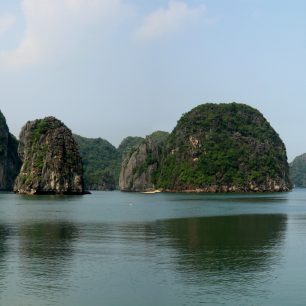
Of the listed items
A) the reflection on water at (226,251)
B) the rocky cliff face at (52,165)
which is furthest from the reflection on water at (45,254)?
the rocky cliff face at (52,165)

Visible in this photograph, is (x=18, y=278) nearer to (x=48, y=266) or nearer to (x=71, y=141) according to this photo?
(x=48, y=266)

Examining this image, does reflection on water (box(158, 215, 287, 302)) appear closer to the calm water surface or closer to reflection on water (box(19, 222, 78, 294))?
the calm water surface

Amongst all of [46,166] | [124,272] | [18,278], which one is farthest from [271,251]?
[46,166]

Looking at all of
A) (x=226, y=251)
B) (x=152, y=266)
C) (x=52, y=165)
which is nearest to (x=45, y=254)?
(x=152, y=266)

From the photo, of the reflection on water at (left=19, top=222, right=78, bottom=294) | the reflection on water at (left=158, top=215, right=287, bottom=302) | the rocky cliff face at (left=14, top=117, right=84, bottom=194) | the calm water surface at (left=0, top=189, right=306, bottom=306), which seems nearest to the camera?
the calm water surface at (left=0, top=189, right=306, bottom=306)

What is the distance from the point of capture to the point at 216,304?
2736cm

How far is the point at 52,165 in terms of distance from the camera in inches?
7382

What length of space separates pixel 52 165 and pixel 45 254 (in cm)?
14711

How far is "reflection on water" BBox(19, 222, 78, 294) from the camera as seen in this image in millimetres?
32469

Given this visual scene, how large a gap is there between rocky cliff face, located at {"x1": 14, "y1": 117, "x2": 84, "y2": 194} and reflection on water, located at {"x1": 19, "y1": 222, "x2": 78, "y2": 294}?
4799 inches

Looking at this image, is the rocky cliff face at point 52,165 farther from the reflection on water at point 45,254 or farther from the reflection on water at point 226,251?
the reflection on water at point 45,254

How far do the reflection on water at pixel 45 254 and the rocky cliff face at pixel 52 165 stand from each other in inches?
4799

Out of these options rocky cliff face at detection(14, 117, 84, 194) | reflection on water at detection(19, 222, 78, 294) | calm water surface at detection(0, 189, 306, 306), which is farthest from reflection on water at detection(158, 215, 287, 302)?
rocky cliff face at detection(14, 117, 84, 194)

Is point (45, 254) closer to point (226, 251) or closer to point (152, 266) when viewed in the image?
point (152, 266)
